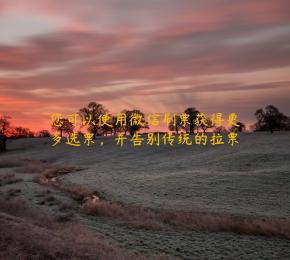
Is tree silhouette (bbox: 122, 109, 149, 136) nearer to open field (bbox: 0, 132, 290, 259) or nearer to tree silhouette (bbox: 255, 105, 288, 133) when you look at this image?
tree silhouette (bbox: 255, 105, 288, 133)

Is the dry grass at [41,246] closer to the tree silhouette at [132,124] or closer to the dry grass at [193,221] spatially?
the dry grass at [193,221]

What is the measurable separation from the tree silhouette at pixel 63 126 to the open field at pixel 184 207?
307 feet

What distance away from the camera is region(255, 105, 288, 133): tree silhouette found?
103 meters

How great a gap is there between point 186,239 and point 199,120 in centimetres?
11198

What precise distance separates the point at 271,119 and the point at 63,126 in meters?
80.2

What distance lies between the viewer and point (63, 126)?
149 m

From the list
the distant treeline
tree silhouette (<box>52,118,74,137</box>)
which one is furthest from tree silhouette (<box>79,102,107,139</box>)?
tree silhouette (<box>52,118,74,137</box>)

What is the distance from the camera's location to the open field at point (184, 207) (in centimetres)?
2025

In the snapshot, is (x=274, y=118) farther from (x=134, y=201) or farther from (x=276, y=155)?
(x=134, y=201)

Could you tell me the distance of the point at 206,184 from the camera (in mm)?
36125

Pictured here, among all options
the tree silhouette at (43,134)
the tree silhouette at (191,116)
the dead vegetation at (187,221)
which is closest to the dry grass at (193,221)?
the dead vegetation at (187,221)

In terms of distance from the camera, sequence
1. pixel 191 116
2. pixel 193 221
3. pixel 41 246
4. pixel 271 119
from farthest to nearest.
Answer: pixel 191 116 → pixel 271 119 → pixel 193 221 → pixel 41 246

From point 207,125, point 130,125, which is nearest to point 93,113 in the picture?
point 130,125

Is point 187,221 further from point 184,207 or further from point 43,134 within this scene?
point 43,134
